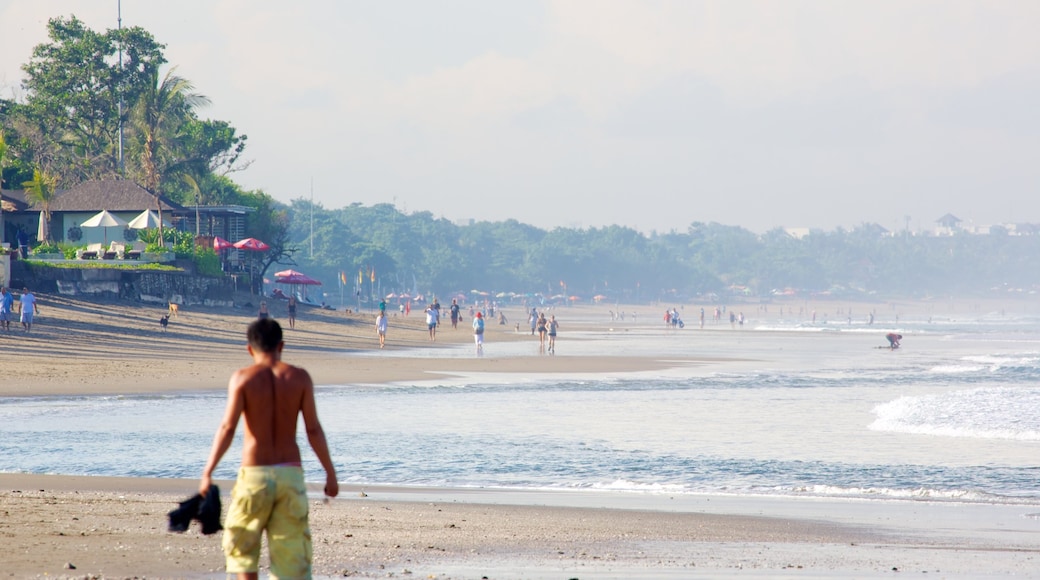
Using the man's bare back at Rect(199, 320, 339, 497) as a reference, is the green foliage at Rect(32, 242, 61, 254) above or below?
above

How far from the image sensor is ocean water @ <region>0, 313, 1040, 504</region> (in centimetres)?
1262

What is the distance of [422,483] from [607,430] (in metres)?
5.33

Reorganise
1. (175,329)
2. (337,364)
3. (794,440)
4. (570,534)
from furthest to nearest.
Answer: (175,329)
(337,364)
(794,440)
(570,534)

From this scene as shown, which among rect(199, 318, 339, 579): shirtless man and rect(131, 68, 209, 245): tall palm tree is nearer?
rect(199, 318, 339, 579): shirtless man

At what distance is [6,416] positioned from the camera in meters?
17.2

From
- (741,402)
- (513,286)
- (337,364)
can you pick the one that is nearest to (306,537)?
(741,402)

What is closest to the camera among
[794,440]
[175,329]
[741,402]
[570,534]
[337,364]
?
[570,534]

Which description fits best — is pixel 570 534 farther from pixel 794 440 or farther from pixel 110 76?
pixel 110 76

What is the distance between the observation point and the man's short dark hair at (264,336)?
5.63 meters

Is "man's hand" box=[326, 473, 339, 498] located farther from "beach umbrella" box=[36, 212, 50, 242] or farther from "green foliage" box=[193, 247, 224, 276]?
"beach umbrella" box=[36, 212, 50, 242]

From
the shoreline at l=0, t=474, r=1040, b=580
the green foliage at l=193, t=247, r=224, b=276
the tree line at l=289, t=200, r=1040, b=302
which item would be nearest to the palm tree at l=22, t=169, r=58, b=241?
the green foliage at l=193, t=247, r=224, b=276

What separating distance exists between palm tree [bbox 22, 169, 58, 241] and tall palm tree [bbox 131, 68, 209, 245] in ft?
24.3

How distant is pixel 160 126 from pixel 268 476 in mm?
55699

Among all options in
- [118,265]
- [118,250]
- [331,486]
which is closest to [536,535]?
[331,486]
